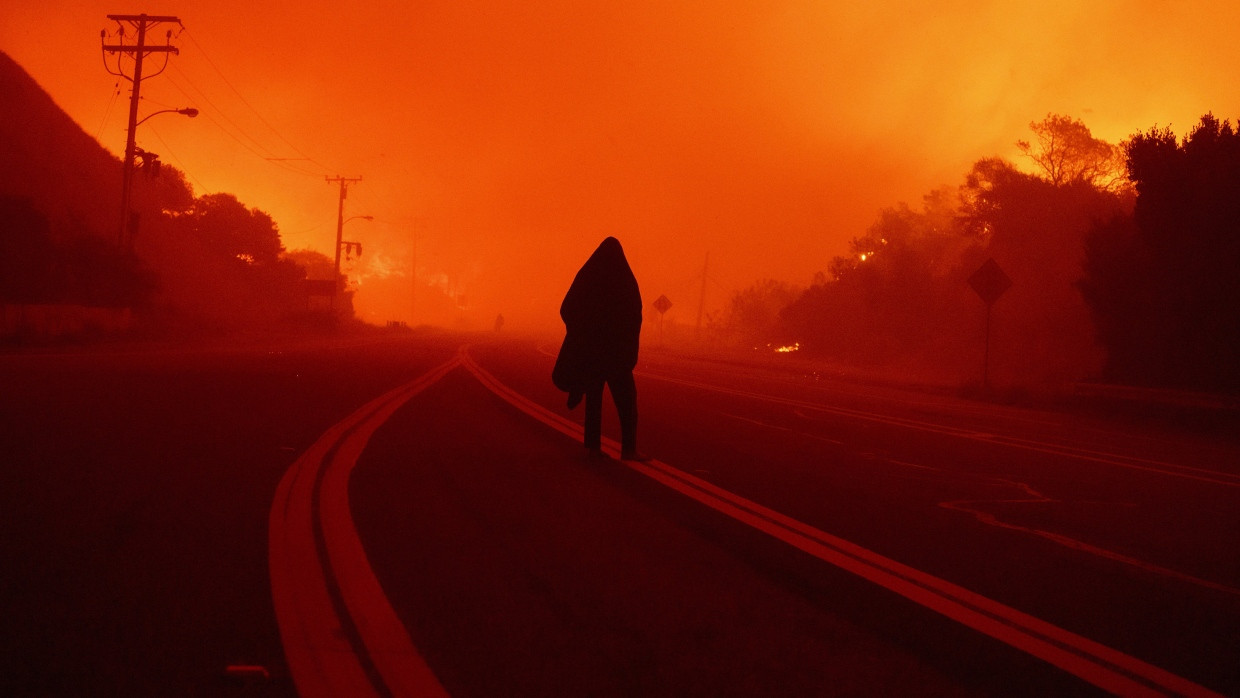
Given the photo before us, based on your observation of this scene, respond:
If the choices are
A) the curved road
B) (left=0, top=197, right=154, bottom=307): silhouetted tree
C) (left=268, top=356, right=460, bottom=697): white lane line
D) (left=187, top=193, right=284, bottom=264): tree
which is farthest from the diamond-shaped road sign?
(left=187, top=193, right=284, bottom=264): tree

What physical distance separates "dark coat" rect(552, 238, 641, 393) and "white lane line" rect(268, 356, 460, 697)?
2905 mm

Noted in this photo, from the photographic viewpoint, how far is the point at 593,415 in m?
10.1

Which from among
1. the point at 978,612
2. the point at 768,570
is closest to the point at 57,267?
the point at 768,570

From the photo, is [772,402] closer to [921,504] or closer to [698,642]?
[921,504]

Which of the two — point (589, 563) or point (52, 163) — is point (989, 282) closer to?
point (589, 563)

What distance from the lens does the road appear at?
149 inches

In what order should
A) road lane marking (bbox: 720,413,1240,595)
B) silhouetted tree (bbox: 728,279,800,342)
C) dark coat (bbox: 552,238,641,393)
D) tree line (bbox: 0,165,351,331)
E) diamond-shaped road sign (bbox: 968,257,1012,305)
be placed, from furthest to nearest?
1. silhouetted tree (bbox: 728,279,800,342)
2. tree line (bbox: 0,165,351,331)
3. diamond-shaped road sign (bbox: 968,257,1012,305)
4. dark coat (bbox: 552,238,641,393)
5. road lane marking (bbox: 720,413,1240,595)

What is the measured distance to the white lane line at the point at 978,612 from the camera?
383cm

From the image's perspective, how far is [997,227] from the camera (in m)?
44.2

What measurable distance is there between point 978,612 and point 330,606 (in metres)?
2.97

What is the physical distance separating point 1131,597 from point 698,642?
2518mm

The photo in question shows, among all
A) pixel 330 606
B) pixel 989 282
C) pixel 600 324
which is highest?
pixel 989 282

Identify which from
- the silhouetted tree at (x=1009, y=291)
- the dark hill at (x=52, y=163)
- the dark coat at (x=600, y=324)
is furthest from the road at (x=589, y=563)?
the dark hill at (x=52, y=163)

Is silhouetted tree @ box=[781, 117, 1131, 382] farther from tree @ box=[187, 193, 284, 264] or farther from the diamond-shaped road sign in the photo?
tree @ box=[187, 193, 284, 264]
